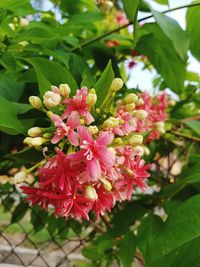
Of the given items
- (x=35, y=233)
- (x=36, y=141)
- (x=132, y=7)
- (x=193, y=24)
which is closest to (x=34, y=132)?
(x=36, y=141)

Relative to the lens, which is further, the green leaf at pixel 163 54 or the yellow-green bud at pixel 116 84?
the green leaf at pixel 163 54

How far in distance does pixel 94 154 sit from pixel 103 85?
0.46 ft

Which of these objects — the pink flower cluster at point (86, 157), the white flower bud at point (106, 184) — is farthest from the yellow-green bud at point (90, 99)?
the white flower bud at point (106, 184)

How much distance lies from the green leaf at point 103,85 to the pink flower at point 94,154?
103 mm

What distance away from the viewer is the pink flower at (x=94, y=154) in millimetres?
510

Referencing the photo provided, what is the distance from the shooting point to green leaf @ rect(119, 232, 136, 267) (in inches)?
32.1

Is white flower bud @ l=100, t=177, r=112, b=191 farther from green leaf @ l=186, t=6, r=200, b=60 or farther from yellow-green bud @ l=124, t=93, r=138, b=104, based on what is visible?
green leaf @ l=186, t=6, r=200, b=60

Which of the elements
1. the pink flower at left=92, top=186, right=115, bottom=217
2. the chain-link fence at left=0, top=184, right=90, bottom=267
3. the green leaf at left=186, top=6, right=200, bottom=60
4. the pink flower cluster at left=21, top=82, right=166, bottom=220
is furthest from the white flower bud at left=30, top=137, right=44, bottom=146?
the chain-link fence at left=0, top=184, right=90, bottom=267

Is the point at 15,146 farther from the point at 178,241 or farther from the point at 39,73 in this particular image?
the point at 178,241

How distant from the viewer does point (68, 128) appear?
53cm

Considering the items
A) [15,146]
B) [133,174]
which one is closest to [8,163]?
[15,146]

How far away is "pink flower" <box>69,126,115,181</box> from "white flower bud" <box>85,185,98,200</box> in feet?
0.13

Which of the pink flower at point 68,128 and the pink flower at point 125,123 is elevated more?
the pink flower at point 68,128

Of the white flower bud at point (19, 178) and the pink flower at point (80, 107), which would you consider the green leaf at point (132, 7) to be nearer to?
the pink flower at point (80, 107)
